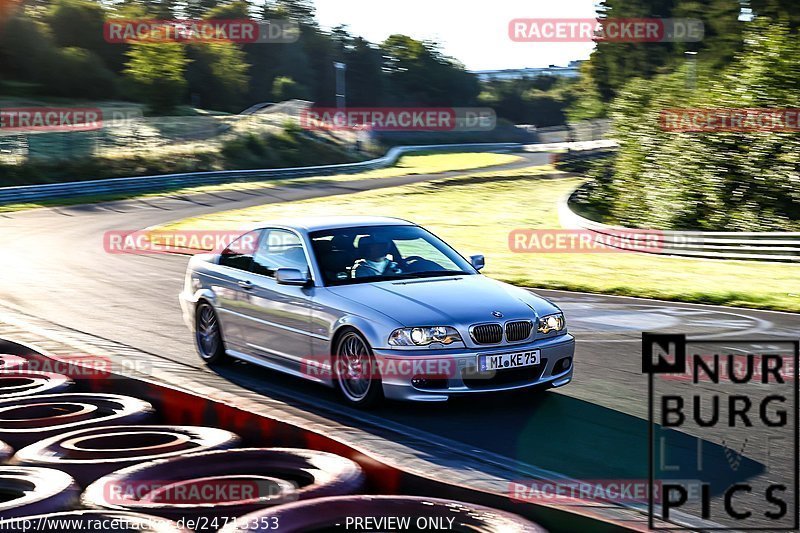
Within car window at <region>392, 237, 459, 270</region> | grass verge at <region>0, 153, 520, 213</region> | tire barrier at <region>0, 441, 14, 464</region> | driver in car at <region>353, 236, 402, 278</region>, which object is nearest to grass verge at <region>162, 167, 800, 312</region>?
grass verge at <region>0, 153, 520, 213</region>

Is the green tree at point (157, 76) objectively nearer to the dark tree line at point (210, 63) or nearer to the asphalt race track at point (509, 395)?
the dark tree line at point (210, 63)

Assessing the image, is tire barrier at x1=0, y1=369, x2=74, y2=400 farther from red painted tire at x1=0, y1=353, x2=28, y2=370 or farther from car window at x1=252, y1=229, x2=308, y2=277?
car window at x1=252, y1=229, x2=308, y2=277

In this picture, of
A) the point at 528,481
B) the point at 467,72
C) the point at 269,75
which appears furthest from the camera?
the point at 467,72

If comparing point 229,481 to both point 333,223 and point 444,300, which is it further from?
point 333,223

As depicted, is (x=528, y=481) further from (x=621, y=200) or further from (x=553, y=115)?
(x=553, y=115)

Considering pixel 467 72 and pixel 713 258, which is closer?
pixel 713 258

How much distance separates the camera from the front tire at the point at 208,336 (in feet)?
33.9

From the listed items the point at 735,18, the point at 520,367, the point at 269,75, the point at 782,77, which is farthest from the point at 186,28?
the point at 520,367

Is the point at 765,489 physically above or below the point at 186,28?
below

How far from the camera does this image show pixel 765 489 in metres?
6.16

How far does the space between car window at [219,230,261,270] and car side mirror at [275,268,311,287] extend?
39.2 inches

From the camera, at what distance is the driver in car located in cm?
924

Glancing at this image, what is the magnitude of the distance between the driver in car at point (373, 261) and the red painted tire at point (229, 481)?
3601 millimetres

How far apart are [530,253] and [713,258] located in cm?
418
